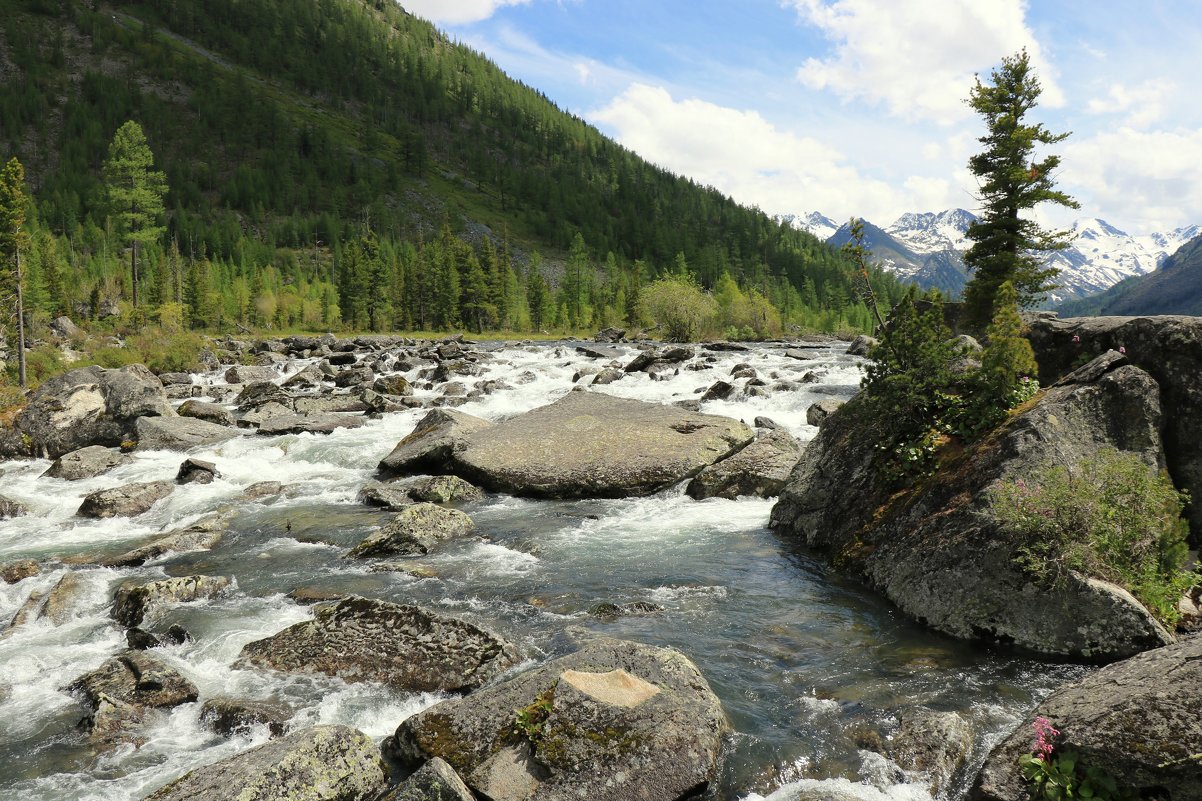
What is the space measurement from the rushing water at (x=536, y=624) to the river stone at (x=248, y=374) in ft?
89.0

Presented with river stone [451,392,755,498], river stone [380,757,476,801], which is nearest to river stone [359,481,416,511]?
river stone [451,392,755,498]

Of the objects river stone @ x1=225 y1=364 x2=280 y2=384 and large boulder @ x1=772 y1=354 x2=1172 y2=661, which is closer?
large boulder @ x1=772 y1=354 x2=1172 y2=661

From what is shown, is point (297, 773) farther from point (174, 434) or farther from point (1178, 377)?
point (174, 434)

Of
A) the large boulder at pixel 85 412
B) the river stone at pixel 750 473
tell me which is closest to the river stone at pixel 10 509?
the large boulder at pixel 85 412

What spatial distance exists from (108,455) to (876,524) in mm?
26195

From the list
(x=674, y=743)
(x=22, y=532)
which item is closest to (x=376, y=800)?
(x=674, y=743)

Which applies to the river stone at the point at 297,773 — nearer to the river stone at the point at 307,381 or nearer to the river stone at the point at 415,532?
the river stone at the point at 415,532

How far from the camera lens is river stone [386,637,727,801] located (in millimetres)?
6773

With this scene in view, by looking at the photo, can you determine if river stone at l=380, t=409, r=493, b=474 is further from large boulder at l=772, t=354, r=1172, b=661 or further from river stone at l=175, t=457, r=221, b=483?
large boulder at l=772, t=354, r=1172, b=661

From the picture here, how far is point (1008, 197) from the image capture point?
41.0m

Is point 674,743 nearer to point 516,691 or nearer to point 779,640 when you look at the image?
point 516,691

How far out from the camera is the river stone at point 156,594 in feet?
38.2

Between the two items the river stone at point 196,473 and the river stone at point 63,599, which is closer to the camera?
the river stone at point 63,599

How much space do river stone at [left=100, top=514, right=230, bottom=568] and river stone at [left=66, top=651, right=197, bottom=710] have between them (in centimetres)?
618
